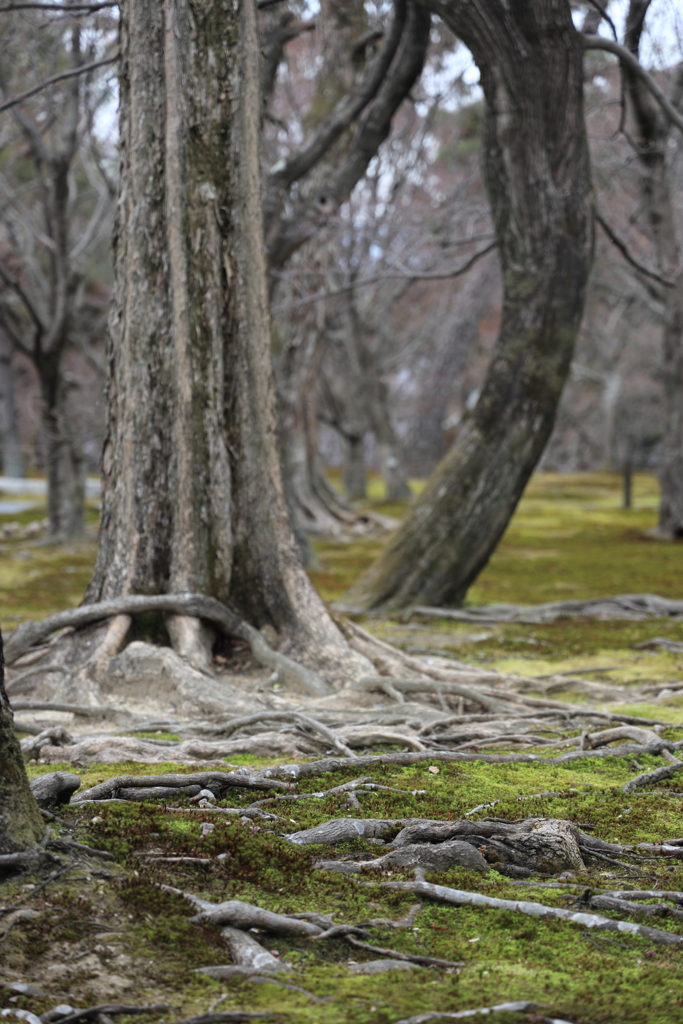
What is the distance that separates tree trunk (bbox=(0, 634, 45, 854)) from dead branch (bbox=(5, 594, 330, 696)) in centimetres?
281

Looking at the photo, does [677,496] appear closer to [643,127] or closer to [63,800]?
[643,127]

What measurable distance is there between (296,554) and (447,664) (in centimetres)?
119

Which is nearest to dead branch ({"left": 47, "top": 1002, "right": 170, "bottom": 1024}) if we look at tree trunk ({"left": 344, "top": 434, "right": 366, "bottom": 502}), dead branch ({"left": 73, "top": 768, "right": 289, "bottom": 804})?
dead branch ({"left": 73, "top": 768, "right": 289, "bottom": 804})

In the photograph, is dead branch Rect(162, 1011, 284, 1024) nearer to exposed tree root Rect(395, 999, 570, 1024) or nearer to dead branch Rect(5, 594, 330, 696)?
exposed tree root Rect(395, 999, 570, 1024)

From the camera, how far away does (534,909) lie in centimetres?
233

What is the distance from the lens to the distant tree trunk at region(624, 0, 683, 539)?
39.9 feet

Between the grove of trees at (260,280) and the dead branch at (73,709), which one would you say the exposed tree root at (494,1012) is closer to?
the grove of trees at (260,280)

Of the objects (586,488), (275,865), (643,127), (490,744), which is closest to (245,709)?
(490,744)

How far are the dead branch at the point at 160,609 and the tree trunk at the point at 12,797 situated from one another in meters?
2.81

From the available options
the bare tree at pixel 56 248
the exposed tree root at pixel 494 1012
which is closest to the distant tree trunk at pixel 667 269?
the bare tree at pixel 56 248

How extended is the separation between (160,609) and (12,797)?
2987mm

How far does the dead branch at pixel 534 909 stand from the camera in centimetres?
221

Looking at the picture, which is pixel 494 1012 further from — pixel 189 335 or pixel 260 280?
pixel 260 280

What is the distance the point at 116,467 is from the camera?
5.57m
